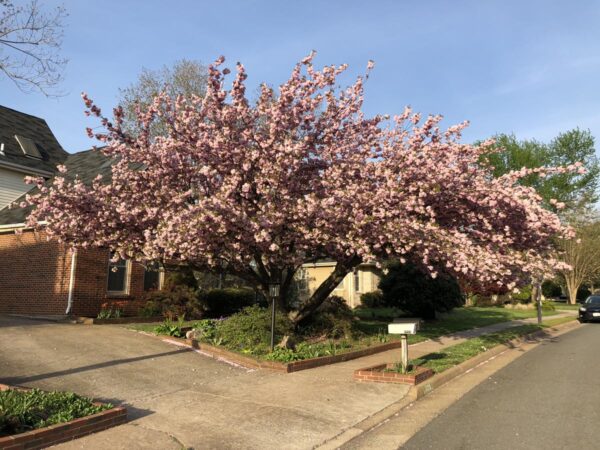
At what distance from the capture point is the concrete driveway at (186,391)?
19.7ft

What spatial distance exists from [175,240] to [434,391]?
214 inches

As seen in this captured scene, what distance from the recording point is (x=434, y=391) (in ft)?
28.8

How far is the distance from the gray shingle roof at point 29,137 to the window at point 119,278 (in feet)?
26.1

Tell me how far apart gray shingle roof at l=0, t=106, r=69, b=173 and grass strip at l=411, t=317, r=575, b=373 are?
18272mm

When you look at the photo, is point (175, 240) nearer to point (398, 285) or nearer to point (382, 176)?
point (382, 176)

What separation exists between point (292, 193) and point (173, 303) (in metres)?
7.55

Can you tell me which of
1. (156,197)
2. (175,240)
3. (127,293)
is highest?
(156,197)

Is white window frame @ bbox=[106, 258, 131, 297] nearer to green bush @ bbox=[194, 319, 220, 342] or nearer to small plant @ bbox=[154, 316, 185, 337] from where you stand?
small plant @ bbox=[154, 316, 185, 337]

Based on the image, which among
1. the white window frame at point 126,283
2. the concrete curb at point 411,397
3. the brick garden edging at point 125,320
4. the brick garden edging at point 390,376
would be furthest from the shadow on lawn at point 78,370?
the white window frame at point 126,283

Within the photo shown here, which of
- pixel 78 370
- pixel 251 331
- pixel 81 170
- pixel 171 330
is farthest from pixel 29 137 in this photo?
pixel 78 370

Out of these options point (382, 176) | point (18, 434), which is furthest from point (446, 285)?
point (18, 434)

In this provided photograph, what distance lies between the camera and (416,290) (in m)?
20.2

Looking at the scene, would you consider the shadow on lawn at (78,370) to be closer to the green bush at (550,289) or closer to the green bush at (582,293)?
the green bush at (550,289)

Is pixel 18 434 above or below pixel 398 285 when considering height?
below
